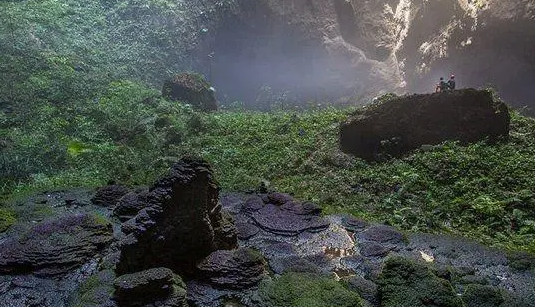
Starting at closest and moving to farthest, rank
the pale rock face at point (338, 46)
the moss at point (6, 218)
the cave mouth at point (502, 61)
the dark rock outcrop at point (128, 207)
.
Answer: the moss at point (6, 218) < the dark rock outcrop at point (128, 207) < the cave mouth at point (502, 61) < the pale rock face at point (338, 46)

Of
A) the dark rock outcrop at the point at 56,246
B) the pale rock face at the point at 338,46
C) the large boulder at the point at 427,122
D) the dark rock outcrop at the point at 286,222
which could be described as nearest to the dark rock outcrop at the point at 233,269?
the dark rock outcrop at the point at 286,222

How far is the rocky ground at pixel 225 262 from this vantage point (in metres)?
6.02

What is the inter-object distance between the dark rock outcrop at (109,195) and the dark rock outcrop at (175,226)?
344 cm

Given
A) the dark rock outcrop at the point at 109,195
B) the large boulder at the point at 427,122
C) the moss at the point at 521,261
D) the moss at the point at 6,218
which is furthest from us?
the large boulder at the point at 427,122

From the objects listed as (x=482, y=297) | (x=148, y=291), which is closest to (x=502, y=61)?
(x=482, y=297)

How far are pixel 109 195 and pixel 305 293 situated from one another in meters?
6.65

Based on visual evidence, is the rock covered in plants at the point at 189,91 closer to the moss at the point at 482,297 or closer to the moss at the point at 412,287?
the moss at the point at 412,287

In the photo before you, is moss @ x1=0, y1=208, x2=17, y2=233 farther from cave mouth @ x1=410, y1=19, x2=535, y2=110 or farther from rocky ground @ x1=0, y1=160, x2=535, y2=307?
cave mouth @ x1=410, y1=19, x2=535, y2=110

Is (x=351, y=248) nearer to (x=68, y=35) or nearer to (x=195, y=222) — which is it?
(x=195, y=222)

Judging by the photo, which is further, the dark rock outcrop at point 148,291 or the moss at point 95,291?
the moss at point 95,291

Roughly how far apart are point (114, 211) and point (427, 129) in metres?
9.80

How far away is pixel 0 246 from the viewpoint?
7.75m

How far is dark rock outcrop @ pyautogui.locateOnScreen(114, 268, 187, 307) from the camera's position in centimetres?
579

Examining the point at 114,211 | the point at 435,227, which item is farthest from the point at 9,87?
the point at 435,227
